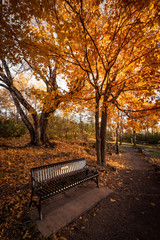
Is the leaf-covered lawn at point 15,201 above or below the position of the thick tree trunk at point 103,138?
below

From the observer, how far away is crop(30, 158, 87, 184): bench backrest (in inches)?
124

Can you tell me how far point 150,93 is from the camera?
15.8 ft

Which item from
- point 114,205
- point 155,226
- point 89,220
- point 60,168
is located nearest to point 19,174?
point 60,168

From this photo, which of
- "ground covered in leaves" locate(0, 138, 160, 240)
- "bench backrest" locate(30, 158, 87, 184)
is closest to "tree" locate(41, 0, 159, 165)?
"bench backrest" locate(30, 158, 87, 184)

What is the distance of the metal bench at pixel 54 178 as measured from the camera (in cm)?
271

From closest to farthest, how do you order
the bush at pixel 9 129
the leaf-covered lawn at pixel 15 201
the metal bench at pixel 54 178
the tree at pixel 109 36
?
the leaf-covered lawn at pixel 15 201
the metal bench at pixel 54 178
the tree at pixel 109 36
the bush at pixel 9 129

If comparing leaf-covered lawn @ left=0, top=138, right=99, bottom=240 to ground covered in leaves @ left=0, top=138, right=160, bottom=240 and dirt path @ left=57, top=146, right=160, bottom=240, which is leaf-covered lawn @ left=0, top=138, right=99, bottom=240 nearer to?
ground covered in leaves @ left=0, top=138, right=160, bottom=240

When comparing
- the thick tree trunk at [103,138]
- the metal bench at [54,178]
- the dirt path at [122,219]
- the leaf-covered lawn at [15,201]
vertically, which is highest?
the thick tree trunk at [103,138]

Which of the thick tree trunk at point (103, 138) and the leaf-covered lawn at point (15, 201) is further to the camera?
the thick tree trunk at point (103, 138)

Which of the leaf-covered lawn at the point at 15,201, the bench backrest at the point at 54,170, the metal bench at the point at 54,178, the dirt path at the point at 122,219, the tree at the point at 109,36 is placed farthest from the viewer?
the tree at the point at 109,36

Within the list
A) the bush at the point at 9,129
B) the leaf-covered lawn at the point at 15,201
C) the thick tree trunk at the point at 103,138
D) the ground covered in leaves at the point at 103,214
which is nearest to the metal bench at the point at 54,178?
the leaf-covered lawn at the point at 15,201

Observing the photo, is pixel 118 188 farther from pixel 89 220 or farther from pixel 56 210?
pixel 56 210

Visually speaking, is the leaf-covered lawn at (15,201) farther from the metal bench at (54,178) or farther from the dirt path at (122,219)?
the dirt path at (122,219)

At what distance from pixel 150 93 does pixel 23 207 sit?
6191mm
